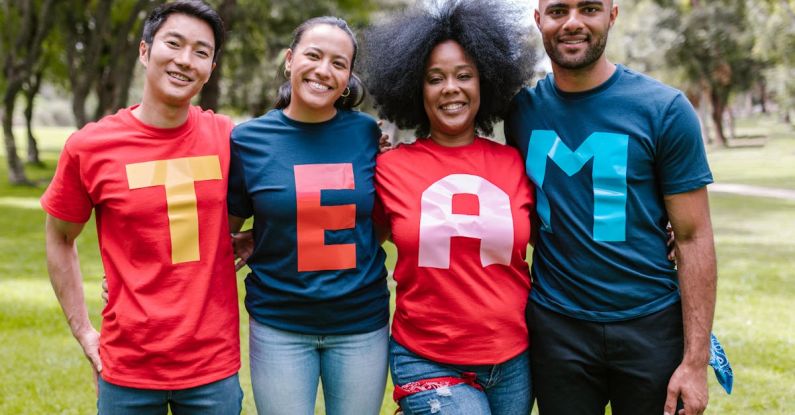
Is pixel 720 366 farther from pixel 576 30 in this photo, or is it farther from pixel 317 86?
pixel 317 86

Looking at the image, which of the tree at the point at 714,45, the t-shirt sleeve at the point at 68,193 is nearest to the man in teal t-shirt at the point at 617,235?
the t-shirt sleeve at the point at 68,193

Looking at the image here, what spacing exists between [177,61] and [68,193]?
1.97ft

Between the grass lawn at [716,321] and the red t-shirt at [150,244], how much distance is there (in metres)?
2.56

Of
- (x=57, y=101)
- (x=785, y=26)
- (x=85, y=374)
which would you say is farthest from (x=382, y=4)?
(x=57, y=101)

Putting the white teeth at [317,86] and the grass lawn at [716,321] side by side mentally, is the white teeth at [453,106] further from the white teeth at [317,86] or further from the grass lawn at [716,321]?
the grass lawn at [716,321]

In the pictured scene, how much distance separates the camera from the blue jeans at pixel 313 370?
298 centimetres

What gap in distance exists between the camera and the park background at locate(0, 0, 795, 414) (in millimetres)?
5941

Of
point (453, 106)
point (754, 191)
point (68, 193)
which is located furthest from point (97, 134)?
point (754, 191)

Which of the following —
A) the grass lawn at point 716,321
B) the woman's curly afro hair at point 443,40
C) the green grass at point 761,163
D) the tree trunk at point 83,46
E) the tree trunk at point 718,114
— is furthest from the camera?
the tree trunk at point 718,114

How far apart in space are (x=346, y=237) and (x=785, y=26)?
78.9ft

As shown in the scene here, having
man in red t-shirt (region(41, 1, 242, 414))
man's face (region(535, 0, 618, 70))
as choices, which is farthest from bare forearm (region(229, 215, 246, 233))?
man's face (region(535, 0, 618, 70))

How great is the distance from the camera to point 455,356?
2.84 metres

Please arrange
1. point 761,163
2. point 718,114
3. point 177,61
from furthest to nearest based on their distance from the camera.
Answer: point 718,114, point 761,163, point 177,61

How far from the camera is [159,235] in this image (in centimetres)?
274
